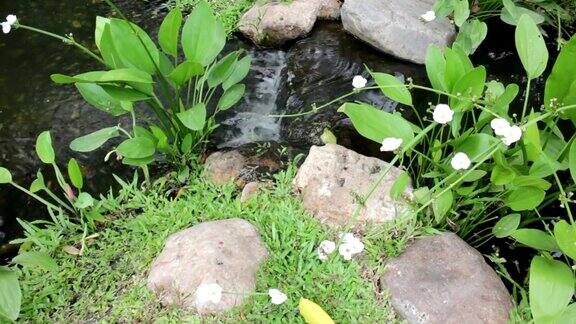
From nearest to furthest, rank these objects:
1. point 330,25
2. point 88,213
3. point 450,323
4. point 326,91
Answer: point 450,323
point 88,213
point 326,91
point 330,25

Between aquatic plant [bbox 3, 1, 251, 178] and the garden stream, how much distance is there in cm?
40

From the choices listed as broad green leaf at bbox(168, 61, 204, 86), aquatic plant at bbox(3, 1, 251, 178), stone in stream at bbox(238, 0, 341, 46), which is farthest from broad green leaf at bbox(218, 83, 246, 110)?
stone in stream at bbox(238, 0, 341, 46)

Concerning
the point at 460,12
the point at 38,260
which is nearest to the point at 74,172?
the point at 38,260

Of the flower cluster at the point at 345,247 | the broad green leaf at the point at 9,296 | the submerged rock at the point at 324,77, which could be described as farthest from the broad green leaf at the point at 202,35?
the broad green leaf at the point at 9,296

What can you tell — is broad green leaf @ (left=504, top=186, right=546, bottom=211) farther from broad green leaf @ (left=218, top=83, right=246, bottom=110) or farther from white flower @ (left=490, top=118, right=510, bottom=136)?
broad green leaf @ (left=218, top=83, right=246, bottom=110)

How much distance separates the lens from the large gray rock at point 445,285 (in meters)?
1.93

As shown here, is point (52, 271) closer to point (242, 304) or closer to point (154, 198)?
point (154, 198)

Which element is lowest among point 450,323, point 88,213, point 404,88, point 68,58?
point 450,323

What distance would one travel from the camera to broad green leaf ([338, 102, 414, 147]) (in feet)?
6.72

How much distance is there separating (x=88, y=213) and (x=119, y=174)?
0.46 m

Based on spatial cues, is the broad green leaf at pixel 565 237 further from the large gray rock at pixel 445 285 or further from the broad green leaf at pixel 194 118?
the broad green leaf at pixel 194 118

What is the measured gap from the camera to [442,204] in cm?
208

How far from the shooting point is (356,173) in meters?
2.41

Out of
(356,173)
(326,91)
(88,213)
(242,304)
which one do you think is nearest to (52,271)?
(88,213)
